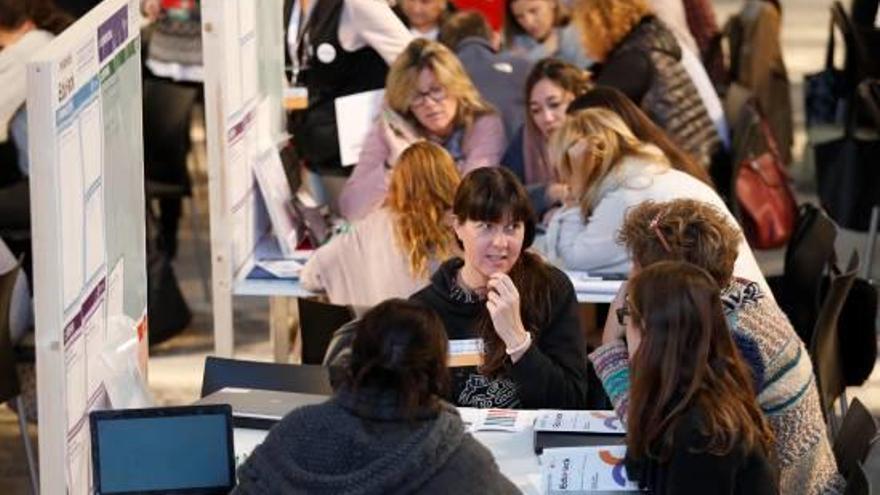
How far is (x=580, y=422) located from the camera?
4.49 metres

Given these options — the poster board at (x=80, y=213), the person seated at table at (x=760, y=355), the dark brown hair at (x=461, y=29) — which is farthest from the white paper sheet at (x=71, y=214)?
the dark brown hair at (x=461, y=29)

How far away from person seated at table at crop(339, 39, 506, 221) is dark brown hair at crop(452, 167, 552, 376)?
1648 millimetres

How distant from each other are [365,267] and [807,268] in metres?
1.35

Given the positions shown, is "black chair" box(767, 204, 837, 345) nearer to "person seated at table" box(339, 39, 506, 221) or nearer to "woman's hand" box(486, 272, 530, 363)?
"person seated at table" box(339, 39, 506, 221)

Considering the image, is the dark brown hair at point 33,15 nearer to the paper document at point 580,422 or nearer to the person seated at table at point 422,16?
the person seated at table at point 422,16

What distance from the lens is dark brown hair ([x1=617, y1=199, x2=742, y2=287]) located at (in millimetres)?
4422

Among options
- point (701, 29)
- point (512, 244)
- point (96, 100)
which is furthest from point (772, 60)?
point (96, 100)

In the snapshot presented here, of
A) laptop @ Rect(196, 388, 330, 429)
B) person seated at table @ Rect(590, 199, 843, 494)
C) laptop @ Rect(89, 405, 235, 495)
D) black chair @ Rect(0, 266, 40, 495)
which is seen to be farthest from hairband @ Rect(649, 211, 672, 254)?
black chair @ Rect(0, 266, 40, 495)

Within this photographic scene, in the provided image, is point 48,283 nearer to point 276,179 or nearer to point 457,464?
point 457,464

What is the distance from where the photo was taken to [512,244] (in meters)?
4.84

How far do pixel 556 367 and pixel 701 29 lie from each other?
4.61 m

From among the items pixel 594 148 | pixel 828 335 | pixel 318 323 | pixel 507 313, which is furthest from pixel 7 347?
pixel 828 335

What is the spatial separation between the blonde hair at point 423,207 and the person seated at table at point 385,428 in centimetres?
199

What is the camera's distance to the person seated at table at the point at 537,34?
8344mm
